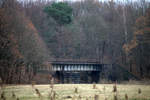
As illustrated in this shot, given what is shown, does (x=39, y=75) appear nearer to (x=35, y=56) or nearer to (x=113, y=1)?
(x=35, y=56)

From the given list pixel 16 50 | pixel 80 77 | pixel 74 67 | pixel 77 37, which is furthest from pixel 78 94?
pixel 77 37

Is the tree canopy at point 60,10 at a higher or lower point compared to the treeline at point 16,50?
higher

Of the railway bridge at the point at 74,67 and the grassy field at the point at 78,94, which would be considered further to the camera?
the railway bridge at the point at 74,67

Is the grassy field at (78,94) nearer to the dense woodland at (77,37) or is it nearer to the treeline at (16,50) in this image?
the treeline at (16,50)

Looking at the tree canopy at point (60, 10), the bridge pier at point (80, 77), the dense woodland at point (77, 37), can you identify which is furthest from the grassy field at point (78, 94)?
the tree canopy at point (60, 10)

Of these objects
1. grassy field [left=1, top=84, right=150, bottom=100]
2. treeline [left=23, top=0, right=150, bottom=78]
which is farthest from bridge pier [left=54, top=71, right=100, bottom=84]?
grassy field [left=1, top=84, right=150, bottom=100]

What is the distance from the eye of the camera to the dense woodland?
35.7 metres

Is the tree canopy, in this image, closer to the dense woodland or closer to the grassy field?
the dense woodland

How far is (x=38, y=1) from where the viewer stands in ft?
312

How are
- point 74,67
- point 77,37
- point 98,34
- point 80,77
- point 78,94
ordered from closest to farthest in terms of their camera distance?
point 78,94 → point 74,67 → point 80,77 → point 98,34 → point 77,37

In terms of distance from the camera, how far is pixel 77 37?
71438 millimetres

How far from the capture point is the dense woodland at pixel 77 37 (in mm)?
35719

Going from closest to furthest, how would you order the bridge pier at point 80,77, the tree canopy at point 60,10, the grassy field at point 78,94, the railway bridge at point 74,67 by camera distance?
1. the grassy field at point 78,94
2. the railway bridge at point 74,67
3. the bridge pier at point 80,77
4. the tree canopy at point 60,10

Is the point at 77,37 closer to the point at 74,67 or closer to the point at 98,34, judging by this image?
the point at 98,34
